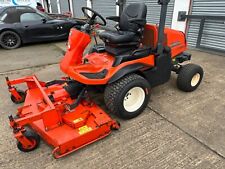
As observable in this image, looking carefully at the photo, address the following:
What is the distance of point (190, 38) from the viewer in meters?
5.69

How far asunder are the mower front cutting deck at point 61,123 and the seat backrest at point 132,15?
1161mm

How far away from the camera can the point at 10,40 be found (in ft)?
20.6

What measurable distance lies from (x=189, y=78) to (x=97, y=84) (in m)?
1.49

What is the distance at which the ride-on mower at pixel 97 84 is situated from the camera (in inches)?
80.6

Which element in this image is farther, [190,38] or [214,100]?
[190,38]

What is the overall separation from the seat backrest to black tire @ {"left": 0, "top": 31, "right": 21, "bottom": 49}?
175 inches

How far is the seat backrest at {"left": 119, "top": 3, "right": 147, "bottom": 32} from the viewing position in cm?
279

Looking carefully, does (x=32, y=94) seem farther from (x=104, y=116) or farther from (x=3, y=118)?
(x=104, y=116)

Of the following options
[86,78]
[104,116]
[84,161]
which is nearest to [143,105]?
[104,116]

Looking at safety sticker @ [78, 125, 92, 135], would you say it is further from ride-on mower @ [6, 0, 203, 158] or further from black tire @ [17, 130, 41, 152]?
black tire @ [17, 130, 41, 152]

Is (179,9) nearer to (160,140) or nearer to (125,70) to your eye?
(125,70)

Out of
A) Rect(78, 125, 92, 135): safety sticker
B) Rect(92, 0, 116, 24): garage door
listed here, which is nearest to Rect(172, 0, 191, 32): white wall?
Rect(92, 0, 116, 24): garage door

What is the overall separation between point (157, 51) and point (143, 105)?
0.75m

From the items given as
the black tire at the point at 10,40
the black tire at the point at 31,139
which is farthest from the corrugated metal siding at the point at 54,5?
the black tire at the point at 31,139
